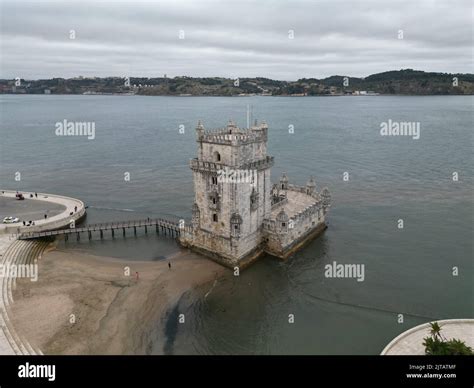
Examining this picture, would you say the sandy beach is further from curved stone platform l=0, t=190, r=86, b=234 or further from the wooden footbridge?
curved stone platform l=0, t=190, r=86, b=234

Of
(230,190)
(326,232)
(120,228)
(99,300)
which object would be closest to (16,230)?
(120,228)

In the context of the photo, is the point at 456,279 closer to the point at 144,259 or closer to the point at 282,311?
the point at 282,311

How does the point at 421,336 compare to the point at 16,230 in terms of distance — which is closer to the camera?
the point at 421,336

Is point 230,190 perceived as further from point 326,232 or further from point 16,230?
point 16,230

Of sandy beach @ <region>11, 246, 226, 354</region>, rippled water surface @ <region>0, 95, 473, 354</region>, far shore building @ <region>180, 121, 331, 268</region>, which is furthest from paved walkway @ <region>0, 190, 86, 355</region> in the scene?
far shore building @ <region>180, 121, 331, 268</region>


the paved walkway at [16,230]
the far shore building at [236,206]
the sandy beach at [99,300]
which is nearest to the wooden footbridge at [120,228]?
the paved walkway at [16,230]

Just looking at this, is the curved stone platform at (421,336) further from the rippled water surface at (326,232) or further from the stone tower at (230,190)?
the stone tower at (230,190)
